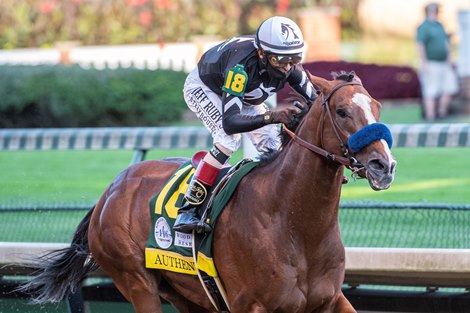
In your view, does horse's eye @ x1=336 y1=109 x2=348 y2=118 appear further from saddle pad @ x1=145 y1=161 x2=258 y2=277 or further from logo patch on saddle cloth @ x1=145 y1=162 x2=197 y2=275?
logo patch on saddle cloth @ x1=145 y1=162 x2=197 y2=275

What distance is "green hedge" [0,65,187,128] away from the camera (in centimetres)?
1545

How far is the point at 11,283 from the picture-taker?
22.7ft

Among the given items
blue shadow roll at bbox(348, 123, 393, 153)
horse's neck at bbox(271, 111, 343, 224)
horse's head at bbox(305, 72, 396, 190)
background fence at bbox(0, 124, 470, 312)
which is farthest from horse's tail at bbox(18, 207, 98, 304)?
blue shadow roll at bbox(348, 123, 393, 153)

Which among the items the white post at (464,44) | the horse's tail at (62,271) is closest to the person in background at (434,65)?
the white post at (464,44)

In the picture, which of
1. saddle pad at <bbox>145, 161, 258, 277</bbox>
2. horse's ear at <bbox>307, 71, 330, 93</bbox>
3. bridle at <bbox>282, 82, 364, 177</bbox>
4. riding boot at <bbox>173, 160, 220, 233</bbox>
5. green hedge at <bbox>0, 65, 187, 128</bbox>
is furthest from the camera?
green hedge at <bbox>0, 65, 187, 128</bbox>

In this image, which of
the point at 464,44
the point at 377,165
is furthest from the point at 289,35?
the point at 464,44

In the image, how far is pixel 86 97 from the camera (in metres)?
15.5

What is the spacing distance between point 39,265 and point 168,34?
19.6 meters

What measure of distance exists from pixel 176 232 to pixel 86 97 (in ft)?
33.9

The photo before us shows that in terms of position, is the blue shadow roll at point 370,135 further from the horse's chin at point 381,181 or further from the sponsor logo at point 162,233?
the sponsor logo at point 162,233

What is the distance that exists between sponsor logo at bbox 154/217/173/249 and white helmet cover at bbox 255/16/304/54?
3.52 ft

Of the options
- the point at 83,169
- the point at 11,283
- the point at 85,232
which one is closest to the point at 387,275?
the point at 85,232

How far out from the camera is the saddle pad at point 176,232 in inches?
204

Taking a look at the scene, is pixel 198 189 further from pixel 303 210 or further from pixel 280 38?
pixel 280 38
